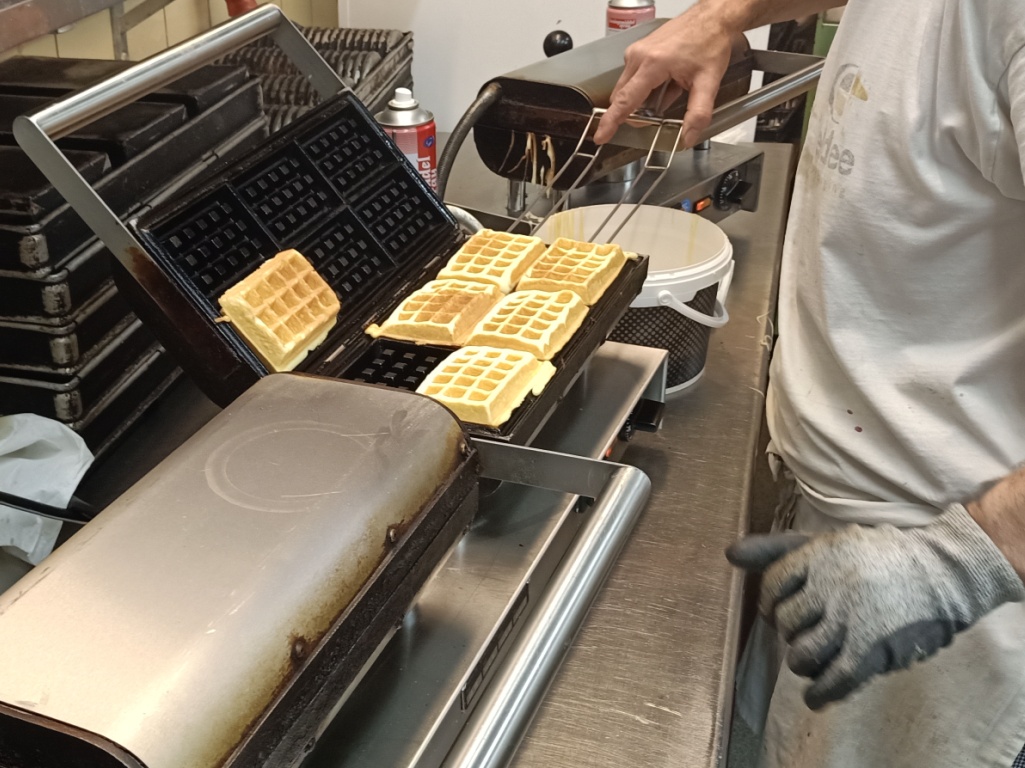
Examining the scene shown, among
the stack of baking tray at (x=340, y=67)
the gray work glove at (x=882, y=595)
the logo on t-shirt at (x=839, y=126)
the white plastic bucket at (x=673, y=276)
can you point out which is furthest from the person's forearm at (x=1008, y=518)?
the stack of baking tray at (x=340, y=67)

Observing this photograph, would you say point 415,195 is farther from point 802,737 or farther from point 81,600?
point 802,737

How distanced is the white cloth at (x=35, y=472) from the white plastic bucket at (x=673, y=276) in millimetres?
742

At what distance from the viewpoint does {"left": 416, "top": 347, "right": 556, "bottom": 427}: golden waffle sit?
939 millimetres

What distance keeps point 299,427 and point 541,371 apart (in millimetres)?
331

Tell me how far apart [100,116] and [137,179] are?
0.70ft

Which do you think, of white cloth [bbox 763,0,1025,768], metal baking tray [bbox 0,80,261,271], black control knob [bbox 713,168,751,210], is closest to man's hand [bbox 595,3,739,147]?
black control knob [bbox 713,168,751,210]

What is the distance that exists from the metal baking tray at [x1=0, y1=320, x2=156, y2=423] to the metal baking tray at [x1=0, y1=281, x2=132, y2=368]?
1cm

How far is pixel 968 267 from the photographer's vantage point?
3.42ft

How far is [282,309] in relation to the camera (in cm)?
102

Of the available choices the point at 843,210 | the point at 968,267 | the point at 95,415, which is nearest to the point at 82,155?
the point at 95,415

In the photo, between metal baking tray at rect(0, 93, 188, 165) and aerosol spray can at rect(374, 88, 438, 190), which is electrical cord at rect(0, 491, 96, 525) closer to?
metal baking tray at rect(0, 93, 188, 165)

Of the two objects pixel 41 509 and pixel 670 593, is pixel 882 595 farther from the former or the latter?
pixel 41 509

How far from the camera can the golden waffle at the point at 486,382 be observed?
3.08 feet

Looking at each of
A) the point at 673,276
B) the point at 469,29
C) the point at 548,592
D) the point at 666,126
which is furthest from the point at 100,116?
the point at 469,29
